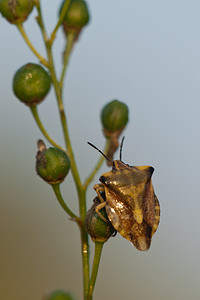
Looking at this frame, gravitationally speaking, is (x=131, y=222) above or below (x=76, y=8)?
below

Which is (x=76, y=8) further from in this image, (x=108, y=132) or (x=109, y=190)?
(x=109, y=190)

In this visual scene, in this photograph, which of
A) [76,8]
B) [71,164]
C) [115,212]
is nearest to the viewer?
[115,212]

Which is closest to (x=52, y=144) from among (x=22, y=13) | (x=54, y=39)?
(x=54, y=39)

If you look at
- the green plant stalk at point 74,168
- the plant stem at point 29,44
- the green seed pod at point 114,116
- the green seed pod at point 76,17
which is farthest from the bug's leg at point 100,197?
the green seed pod at point 76,17

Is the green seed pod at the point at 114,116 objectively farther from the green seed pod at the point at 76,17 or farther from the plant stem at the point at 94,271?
the plant stem at the point at 94,271

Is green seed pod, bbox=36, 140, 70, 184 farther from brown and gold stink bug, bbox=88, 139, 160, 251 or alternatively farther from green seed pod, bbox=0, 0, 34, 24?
green seed pod, bbox=0, 0, 34, 24

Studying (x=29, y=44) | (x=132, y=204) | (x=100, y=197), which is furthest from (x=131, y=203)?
(x=29, y=44)
